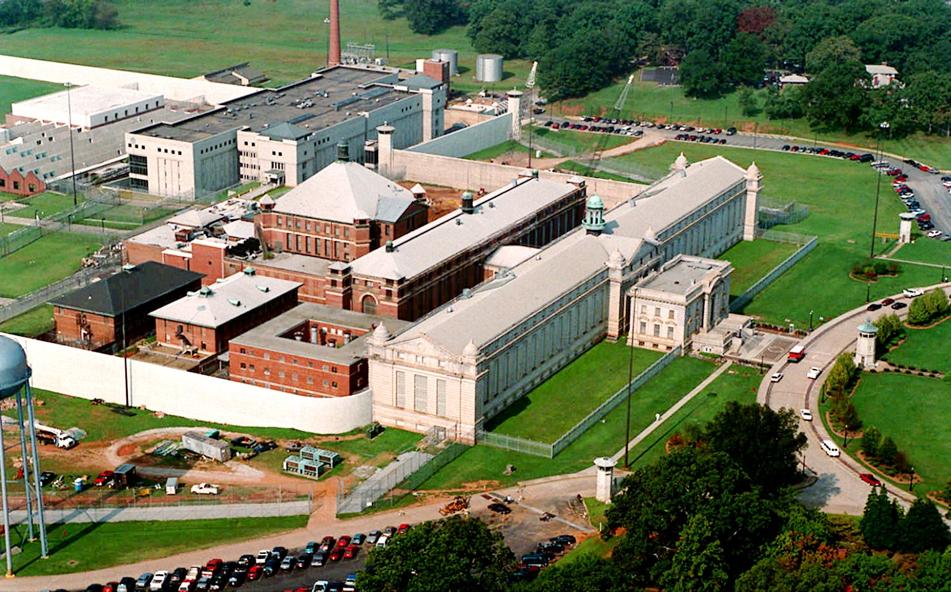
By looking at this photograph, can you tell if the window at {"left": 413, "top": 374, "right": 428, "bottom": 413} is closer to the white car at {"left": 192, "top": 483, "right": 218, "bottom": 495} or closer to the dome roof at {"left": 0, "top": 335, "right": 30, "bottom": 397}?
Answer: the white car at {"left": 192, "top": 483, "right": 218, "bottom": 495}

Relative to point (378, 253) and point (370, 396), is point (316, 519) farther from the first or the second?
point (378, 253)

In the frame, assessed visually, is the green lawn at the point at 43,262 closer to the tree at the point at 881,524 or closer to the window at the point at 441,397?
the window at the point at 441,397

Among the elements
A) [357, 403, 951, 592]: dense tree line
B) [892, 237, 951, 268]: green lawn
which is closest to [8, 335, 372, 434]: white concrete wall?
[357, 403, 951, 592]: dense tree line

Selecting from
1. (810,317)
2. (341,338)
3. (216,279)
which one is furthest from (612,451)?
(216,279)

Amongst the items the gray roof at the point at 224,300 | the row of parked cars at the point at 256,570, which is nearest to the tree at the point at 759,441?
the row of parked cars at the point at 256,570

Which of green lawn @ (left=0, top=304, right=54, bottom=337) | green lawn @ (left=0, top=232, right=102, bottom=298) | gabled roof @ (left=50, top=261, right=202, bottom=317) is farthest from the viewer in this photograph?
green lawn @ (left=0, top=232, right=102, bottom=298)

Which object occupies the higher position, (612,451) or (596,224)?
(596,224)
